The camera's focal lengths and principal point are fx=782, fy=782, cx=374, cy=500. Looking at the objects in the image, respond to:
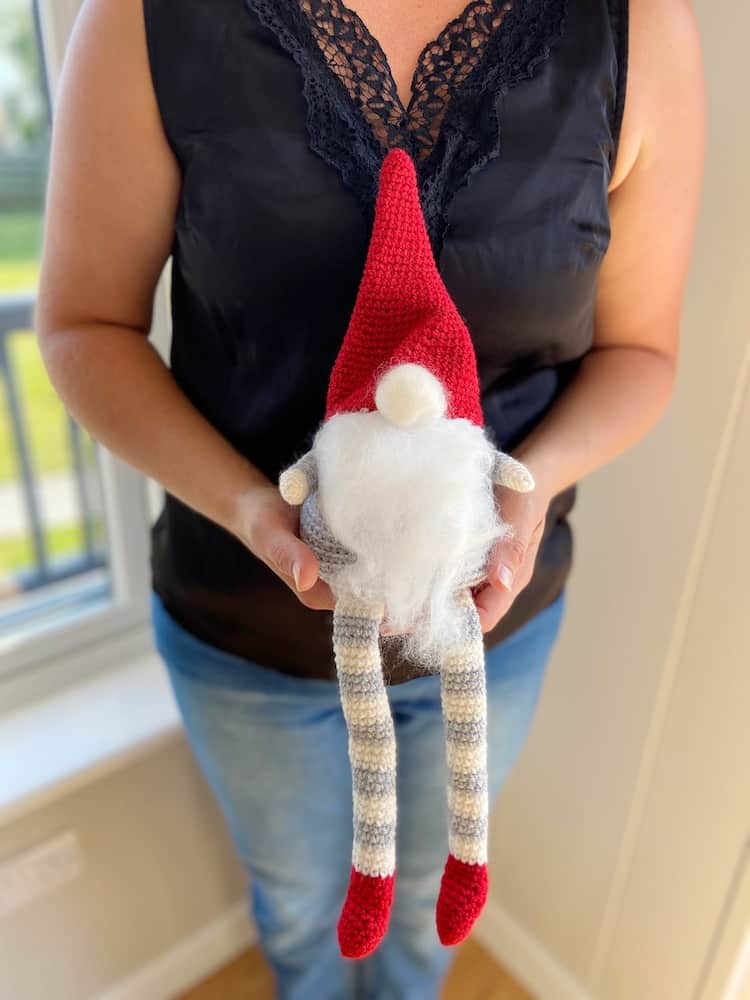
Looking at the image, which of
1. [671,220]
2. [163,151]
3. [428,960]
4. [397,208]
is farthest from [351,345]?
[428,960]

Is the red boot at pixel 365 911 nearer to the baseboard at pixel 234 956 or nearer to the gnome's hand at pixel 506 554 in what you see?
the gnome's hand at pixel 506 554

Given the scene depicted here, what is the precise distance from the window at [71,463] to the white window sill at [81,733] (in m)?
0.05

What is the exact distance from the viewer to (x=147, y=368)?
581 millimetres

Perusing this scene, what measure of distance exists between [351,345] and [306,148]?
141mm

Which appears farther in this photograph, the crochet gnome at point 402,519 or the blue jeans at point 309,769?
the blue jeans at point 309,769

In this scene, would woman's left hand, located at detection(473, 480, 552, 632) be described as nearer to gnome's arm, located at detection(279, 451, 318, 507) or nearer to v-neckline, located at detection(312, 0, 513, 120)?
gnome's arm, located at detection(279, 451, 318, 507)

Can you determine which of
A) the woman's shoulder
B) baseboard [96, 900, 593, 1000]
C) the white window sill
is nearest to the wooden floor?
baseboard [96, 900, 593, 1000]

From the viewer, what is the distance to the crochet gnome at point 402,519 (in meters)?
0.39

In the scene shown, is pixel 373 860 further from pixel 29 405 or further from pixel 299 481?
pixel 29 405

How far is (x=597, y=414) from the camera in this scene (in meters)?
0.61

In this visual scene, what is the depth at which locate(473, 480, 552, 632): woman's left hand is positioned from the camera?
431mm

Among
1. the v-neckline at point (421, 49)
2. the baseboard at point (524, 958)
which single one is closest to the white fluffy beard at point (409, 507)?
the v-neckline at point (421, 49)

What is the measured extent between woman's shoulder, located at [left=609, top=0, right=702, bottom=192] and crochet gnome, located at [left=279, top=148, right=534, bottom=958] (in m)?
0.20

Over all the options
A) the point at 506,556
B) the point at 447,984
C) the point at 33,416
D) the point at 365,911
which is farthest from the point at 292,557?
the point at 33,416
